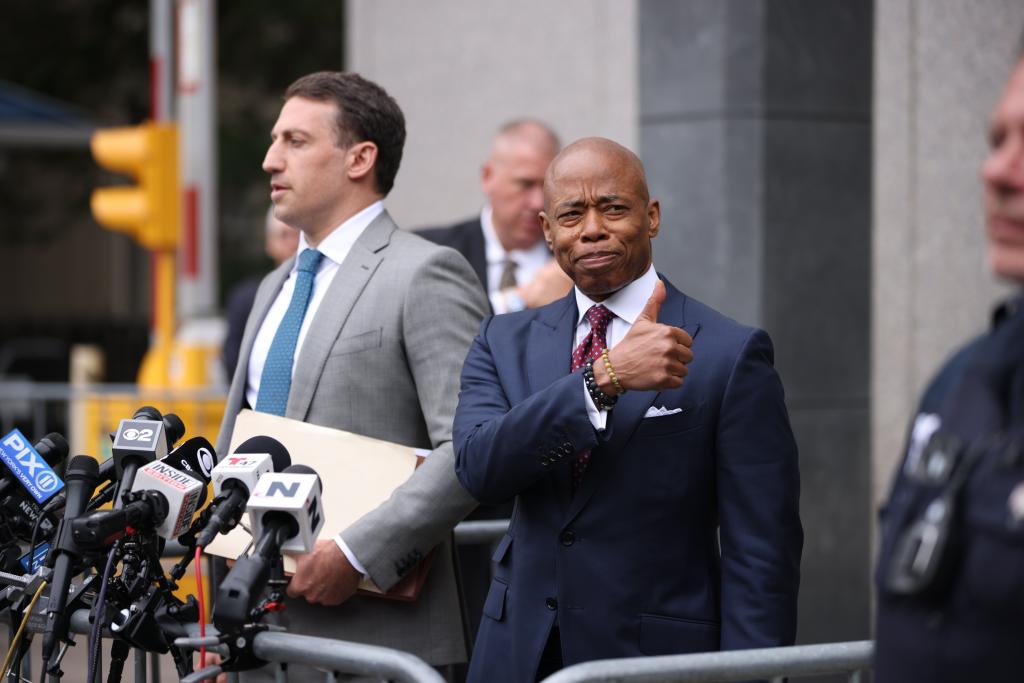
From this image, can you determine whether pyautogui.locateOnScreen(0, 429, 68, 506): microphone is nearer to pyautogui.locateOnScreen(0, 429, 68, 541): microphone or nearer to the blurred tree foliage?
pyautogui.locateOnScreen(0, 429, 68, 541): microphone

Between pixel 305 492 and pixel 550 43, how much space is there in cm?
529

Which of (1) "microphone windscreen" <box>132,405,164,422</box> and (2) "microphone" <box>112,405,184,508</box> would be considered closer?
(2) "microphone" <box>112,405,184,508</box>

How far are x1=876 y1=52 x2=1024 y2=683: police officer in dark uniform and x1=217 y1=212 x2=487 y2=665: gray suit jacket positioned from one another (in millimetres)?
1770

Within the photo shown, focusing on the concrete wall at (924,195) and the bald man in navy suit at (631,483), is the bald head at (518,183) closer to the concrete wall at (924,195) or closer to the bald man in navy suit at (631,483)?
the concrete wall at (924,195)

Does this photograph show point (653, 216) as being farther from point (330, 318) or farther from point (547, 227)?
point (330, 318)

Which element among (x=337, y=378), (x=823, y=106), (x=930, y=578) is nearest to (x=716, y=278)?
(x=823, y=106)

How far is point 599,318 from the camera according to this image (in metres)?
3.65

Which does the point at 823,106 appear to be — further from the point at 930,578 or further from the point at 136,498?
the point at 930,578

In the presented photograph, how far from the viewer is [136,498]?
329 cm

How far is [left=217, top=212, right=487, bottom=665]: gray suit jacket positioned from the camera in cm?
404

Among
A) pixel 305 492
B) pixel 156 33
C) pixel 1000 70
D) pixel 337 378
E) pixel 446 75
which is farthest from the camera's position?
pixel 156 33

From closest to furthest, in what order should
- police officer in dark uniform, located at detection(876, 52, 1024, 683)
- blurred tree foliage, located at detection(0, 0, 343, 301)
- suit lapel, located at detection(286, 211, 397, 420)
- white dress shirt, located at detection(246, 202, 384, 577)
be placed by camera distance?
1. police officer in dark uniform, located at detection(876, 52, 1024, 683)
2. suit lapel, located at detection(286, 211, 397, 420)
3. white dress shirt, located at detection(246, 202, 384, 577)
4. blurred tree foliage, located at detection(0, 0, 343, 301)

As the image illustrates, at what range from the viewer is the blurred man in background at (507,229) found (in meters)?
Answer: 5.95

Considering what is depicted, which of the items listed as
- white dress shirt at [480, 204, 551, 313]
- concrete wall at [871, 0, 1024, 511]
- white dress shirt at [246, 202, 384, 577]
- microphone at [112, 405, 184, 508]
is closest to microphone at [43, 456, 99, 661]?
microphone at [112, 405, 184, 508]
